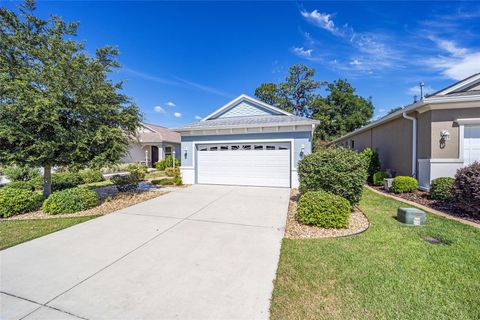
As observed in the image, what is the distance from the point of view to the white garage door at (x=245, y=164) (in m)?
9.94

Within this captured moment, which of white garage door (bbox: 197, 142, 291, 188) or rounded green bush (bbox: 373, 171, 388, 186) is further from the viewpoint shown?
rounded green bush (bbox: 373, 171, 388, 186)

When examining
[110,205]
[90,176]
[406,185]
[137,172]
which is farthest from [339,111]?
[110,205]

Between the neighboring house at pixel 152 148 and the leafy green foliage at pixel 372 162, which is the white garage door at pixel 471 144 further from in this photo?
the neighboring house at pixel 152 148

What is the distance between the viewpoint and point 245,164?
10445 mm

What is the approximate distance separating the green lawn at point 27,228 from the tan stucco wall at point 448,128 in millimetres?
12044

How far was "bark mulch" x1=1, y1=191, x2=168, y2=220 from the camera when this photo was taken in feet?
19.8

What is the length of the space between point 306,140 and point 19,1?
11461mm

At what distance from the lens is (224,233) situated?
454 centimetres

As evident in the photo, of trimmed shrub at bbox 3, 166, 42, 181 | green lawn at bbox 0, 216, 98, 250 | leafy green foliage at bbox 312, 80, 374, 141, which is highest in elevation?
leafy green foliage at bbox 312, 80, 374, 141

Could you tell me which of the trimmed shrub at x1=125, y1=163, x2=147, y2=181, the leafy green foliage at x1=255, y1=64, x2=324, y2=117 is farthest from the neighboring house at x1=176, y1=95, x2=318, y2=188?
the leafy green foliage at x1=255, y1=64, x2=324, y2=117

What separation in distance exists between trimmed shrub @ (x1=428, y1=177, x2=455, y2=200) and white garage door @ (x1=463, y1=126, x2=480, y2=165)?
1685 mm

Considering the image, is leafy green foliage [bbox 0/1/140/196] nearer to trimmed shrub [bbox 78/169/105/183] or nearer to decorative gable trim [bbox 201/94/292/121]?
trimmed shrub [bbox 78/169/105/183]

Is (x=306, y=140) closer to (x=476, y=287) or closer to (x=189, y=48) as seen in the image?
(x=476, y=287)

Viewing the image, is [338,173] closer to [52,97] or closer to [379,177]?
[379,177]
